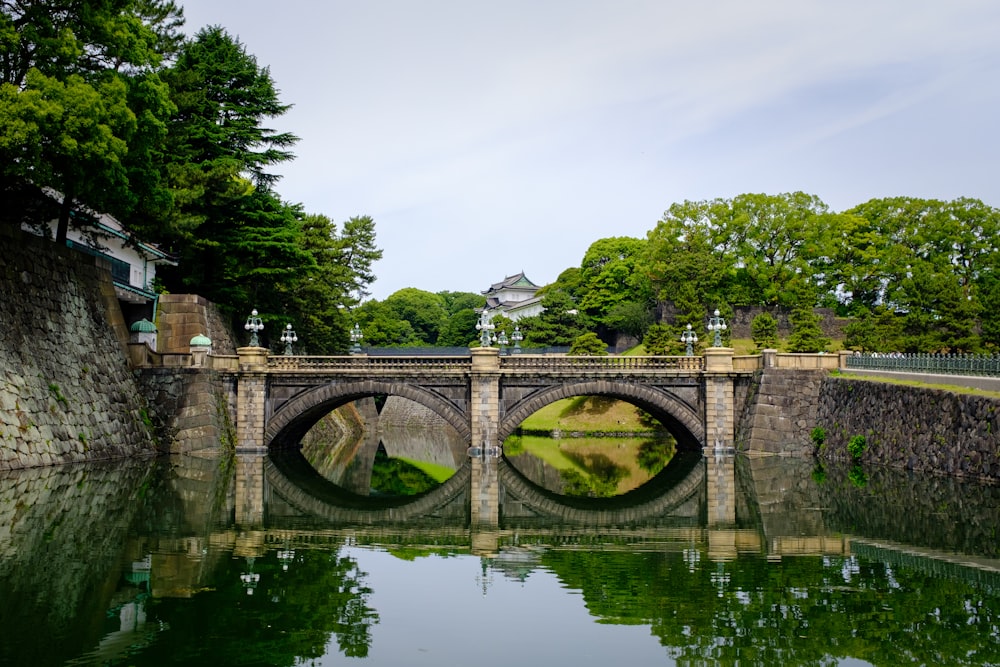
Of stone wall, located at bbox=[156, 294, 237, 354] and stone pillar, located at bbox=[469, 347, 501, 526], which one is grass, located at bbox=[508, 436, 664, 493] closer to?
stone pillar, located at bbox=[469, 347, 501, 526]

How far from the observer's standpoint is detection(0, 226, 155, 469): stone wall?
32.2 m

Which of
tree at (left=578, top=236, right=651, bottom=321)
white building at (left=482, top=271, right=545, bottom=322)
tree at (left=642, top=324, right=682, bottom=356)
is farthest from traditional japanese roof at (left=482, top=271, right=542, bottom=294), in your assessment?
tree at (left=642, top=324, right=682, bottom=356)

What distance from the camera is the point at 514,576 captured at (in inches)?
761

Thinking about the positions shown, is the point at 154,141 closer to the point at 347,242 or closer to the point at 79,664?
the point at 79,664

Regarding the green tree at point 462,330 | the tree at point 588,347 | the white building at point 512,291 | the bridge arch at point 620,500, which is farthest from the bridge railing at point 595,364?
the white building at point 512,291

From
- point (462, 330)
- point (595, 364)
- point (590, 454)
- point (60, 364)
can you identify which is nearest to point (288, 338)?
point (60, 364)

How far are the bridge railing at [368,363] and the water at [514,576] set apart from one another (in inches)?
533

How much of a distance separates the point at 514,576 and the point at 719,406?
26.4 metres

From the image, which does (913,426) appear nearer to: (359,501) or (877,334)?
(359,501)

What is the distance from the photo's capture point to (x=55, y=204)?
37219 mm

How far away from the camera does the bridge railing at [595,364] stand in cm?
4425

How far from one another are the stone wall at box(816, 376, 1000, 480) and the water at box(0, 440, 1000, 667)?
129 cm

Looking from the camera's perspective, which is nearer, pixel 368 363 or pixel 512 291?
pixel 368 363

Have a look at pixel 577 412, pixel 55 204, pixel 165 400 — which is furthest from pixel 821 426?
pixel 55 204
